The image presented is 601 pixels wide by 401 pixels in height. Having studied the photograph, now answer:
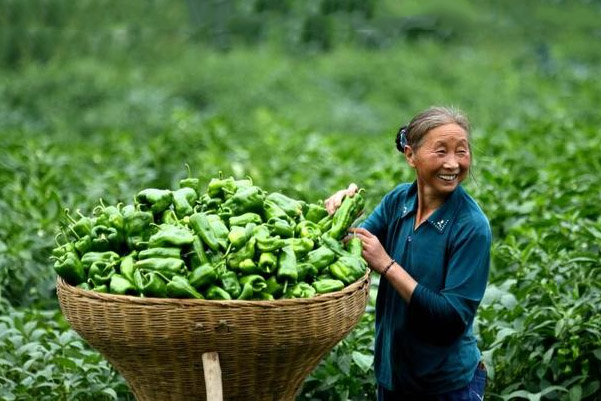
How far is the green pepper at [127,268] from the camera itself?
372 centimetres

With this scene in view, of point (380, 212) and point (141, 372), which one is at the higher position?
point (380, 212)

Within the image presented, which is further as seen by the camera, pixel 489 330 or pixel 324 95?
pixel 324 95

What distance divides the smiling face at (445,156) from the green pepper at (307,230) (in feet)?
1.52

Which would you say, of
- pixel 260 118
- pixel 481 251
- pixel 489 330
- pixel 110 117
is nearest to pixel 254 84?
pixel 110 117

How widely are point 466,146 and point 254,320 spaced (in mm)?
991

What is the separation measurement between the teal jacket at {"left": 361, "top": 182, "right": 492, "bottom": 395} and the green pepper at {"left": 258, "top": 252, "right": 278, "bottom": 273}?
495mm

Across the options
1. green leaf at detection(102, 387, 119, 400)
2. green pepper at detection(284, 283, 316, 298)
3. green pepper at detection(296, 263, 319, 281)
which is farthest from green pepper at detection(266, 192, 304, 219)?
green leaf at detection(102, 387, 119, 400)

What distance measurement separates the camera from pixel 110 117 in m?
15.7

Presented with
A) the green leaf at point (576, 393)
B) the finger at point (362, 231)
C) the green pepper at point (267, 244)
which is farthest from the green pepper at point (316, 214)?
the green leaf at point (576, 393)

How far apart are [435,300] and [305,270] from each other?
1.50 feet

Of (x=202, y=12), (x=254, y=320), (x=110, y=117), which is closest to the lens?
(x=254, y=320)

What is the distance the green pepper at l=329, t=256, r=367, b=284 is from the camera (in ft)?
12.6

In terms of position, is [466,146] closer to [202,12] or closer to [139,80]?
[139,80]

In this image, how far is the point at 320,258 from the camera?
389cm
